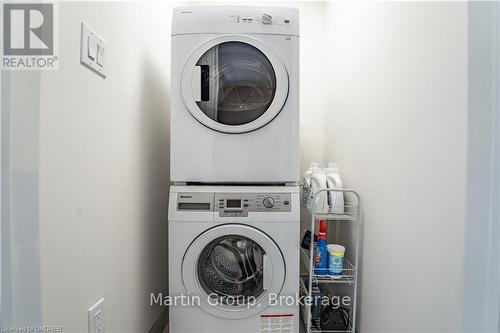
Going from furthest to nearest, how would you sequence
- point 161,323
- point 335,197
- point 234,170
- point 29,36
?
1. point 161,323
2. point 335,197
3. point 234,170
4. point 29,36

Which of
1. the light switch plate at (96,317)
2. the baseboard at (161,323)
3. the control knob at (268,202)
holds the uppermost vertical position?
the control knob at (268,202)

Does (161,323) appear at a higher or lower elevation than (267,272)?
lower

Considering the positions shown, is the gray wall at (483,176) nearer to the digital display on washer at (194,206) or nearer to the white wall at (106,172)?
the digital display on washer at (194,206)

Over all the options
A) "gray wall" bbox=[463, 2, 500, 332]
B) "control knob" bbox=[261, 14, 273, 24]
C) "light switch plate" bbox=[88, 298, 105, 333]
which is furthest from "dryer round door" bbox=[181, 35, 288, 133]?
"light switch plate" bbox=[88, 298, 105, 333]

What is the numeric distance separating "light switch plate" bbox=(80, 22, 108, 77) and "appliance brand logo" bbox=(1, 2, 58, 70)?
111mm

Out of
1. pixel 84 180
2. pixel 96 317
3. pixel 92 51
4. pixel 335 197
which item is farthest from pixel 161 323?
pixel 92 51

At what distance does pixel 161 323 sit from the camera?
1646 mm

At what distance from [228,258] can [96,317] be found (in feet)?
1.98

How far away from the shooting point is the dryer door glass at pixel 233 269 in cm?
134

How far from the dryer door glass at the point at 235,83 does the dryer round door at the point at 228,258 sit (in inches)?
22.3

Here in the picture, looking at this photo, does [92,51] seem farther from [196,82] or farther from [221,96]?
[221,96]

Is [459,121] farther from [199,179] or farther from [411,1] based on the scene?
[199,179]

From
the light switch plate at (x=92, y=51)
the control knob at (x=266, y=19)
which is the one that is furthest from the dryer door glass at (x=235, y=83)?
the light switch plate at (x=92, y=51)

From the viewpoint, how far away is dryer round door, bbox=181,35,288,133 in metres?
1.36
